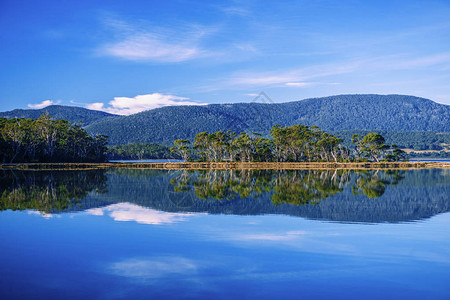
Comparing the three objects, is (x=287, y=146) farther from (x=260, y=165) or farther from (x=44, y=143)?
(x=44, y=143)

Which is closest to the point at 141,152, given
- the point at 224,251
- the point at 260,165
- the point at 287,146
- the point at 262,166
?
the point at 287,146

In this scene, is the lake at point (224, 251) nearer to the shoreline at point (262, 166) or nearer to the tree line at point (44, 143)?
the shoreline at point (262, 166)

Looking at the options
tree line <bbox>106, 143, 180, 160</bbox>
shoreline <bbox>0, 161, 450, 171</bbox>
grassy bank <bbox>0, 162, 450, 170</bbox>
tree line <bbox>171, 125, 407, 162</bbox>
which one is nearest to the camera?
shoreline <bbox>0, 161, 450, 171</bbox>

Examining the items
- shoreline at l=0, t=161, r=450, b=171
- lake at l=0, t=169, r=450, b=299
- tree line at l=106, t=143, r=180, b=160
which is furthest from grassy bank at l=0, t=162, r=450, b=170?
tree line at l=106, t=143, r=180, b=160

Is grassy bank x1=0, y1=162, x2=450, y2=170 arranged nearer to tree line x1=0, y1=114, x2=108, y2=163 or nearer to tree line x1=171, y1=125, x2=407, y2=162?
tree line x1=171, y1=125, x2=407, y2=162

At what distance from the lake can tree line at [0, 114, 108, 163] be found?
6034 centimetres

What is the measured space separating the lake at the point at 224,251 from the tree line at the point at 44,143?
60.3m

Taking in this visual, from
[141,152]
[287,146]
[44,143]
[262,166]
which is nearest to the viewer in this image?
[262,166]

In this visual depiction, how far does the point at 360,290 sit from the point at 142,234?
736cm

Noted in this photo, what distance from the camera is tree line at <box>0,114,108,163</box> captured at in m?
73.8

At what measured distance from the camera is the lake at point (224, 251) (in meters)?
8.06

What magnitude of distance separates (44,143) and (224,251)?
79.8 metres

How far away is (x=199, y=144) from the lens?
274ft

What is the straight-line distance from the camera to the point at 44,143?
270 ft
